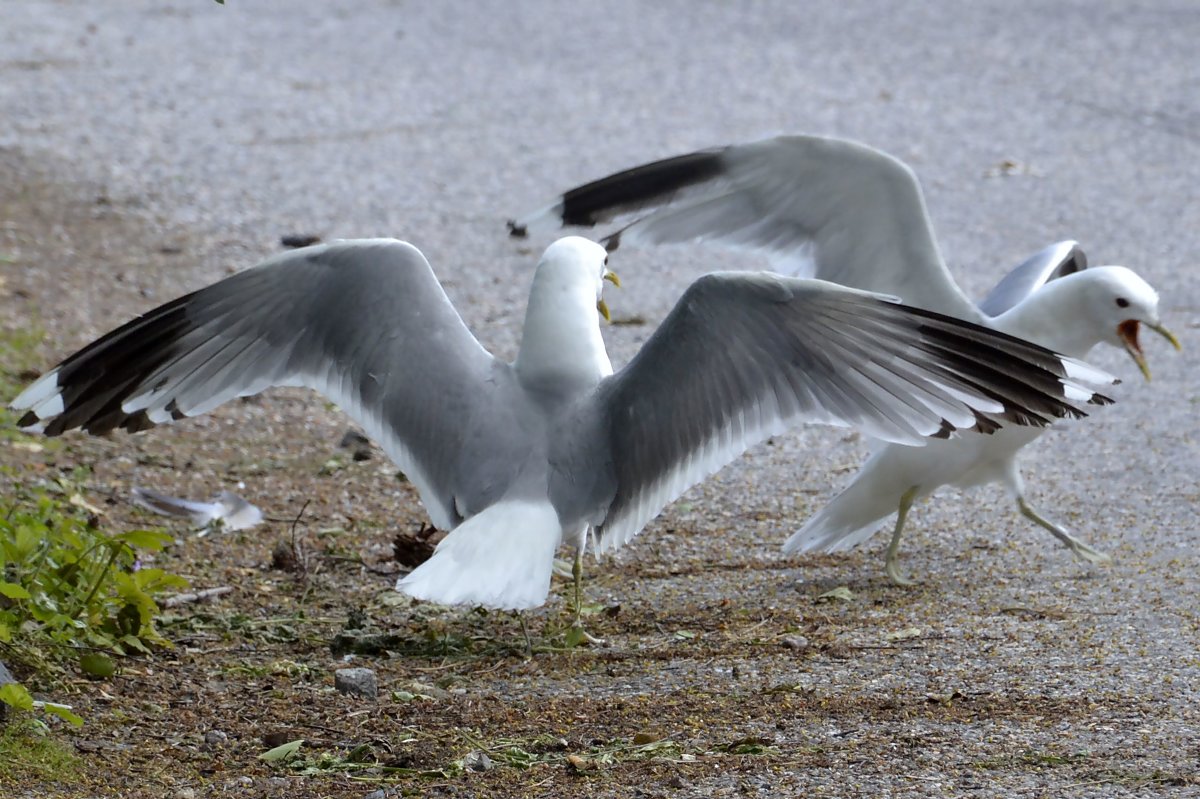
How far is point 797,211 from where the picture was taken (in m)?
5.10

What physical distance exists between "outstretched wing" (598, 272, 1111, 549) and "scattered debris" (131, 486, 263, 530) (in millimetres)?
1461

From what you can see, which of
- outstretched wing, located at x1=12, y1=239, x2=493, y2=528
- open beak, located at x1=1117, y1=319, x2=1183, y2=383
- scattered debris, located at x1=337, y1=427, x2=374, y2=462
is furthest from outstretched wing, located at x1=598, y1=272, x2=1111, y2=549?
scattered debris, located at x1=337, y1=427, x2=374, y2=462

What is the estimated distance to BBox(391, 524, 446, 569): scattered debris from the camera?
4691mm

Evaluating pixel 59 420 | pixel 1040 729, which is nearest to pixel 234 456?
pixel 59 420

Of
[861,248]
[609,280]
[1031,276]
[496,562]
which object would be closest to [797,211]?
[861,248]

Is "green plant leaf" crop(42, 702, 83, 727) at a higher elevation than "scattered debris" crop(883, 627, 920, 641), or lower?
higher

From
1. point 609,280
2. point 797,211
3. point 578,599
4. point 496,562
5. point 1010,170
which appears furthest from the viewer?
point 1010,170

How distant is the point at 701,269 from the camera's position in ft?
25.8

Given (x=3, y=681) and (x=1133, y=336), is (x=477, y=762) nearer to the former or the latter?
(x=3, y=681)

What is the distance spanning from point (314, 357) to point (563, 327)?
689 millimetres

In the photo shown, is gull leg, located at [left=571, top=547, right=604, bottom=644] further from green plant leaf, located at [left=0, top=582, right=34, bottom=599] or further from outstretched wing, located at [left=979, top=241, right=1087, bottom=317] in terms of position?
outstretched wing, located at [left=979, top=241, right=1087, bottom=317]

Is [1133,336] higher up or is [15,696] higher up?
[15,696]

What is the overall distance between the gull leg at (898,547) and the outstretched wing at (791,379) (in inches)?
32.2

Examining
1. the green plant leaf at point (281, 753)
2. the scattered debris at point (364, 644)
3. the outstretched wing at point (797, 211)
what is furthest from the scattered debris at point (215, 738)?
the outstretched wing at point (797, 211)
